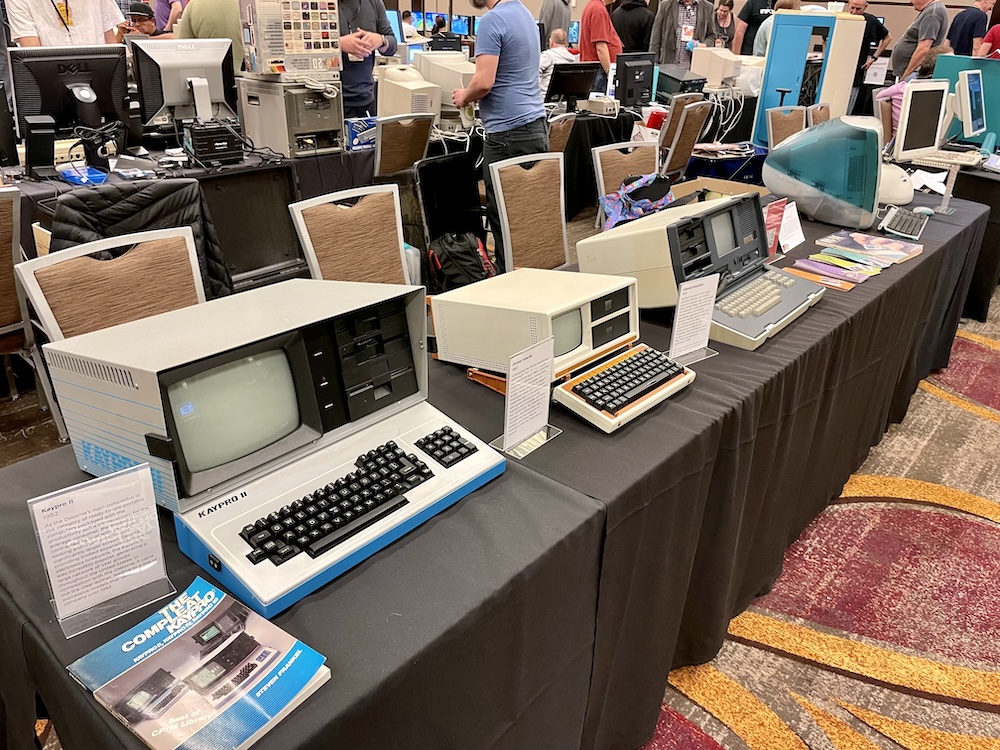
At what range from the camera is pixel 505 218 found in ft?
9.26

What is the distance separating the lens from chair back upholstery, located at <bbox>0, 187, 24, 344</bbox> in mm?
2215

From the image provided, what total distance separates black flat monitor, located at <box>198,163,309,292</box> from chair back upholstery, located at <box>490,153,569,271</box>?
1.10 meters

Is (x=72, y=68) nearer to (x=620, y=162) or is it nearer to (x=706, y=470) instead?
(x=620, y=162)

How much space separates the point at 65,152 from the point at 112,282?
6.41ft

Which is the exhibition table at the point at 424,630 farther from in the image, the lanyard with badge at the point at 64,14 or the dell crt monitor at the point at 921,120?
the lanyard with badge at the point at 64,14

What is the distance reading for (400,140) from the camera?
3.82 m

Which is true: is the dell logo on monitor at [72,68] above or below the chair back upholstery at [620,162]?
above

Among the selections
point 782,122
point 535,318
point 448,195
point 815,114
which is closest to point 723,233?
point 535,318

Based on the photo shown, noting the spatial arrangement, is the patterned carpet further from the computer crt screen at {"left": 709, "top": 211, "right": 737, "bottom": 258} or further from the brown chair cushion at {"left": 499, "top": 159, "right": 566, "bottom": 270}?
the brown chair cushion at {"left": 499, "top": 159, "right": 566, "bottom": 270}

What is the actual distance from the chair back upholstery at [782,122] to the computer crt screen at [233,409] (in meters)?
3.87

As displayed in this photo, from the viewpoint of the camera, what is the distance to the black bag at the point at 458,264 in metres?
2.64

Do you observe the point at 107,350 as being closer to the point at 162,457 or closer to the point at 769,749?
the point at 162,457

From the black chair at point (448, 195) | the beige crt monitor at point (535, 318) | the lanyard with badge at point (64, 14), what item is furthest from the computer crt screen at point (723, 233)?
the lanyard with badge at point (64, 14)

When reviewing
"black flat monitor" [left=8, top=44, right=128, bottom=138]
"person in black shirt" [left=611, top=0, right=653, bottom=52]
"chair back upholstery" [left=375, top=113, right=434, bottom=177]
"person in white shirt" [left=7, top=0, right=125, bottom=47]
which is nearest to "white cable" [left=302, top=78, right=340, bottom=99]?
"chair back upholstery" [left=375, top=113, right=434, bottom=177]
